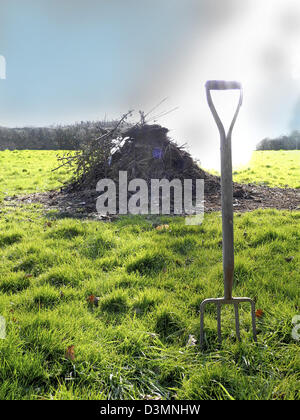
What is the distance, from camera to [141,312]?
117 inches

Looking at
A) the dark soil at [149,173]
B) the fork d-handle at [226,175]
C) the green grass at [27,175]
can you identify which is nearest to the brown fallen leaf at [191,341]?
the fork d-handle at [226,175]

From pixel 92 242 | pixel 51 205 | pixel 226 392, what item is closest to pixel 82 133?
pixel 51 205

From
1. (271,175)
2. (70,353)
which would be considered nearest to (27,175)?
(271,175)

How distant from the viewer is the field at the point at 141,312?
6.95ft

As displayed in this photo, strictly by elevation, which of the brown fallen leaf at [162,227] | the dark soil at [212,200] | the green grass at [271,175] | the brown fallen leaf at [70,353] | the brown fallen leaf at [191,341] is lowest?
the brown fallen leaf at [191,341]

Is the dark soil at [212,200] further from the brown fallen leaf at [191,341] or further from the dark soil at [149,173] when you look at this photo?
the brown fallen leaf at [191,341]

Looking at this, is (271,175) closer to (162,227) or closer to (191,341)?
(162,227)

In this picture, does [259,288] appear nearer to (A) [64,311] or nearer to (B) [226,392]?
(B) [226,392]

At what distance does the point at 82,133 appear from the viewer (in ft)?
31.9

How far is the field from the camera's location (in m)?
2.12

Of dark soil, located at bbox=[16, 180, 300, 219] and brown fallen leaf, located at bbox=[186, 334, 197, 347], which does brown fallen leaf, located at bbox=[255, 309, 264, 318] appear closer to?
brown fallen leaf, located at bbox=[186, 334, 197, 347]

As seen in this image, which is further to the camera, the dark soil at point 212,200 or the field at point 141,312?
the dark soil at point 212,200

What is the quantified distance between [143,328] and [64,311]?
30.8 inches

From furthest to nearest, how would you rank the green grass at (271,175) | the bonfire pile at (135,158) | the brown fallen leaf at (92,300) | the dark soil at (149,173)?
the green grass at (271,175)
the bonfire pile at (135,158)
the dark soil at (149,173)
the brown fallen leaf at (92,300)
